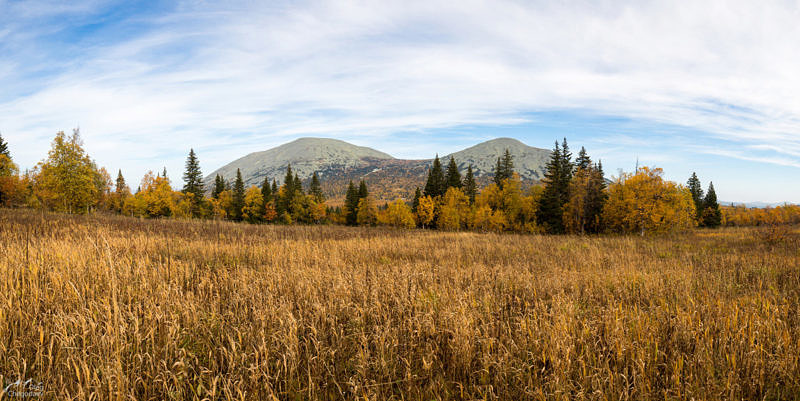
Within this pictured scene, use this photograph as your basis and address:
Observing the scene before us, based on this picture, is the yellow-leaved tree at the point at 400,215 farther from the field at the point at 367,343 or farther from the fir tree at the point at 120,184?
the fir tree at the point at 120,184

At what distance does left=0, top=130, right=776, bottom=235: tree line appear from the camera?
33.1 metres

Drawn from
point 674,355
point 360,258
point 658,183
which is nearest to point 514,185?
point 658,183

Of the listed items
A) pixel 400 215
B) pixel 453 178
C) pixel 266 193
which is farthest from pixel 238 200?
pixel 453 178

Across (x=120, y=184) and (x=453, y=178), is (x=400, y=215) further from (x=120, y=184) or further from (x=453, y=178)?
(x=120, y=184)

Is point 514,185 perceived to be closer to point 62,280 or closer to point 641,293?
point 641,293

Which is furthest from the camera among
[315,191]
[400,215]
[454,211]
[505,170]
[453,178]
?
[315,191]

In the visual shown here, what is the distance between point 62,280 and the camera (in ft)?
14.3

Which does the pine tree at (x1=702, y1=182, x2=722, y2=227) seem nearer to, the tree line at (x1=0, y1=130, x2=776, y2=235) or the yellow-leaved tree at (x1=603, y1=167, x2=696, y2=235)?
the tree line at (x1=0, y1=130, x2=776, y2=235)

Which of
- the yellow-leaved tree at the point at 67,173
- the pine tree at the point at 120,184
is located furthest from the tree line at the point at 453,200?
the pine tree at the point at 120,184

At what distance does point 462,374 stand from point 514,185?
4790cm

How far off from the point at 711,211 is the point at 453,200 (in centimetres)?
6041

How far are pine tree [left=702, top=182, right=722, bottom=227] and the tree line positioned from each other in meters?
0.22

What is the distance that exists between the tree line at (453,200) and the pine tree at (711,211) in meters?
0.22

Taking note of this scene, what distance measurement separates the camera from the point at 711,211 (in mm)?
62938
